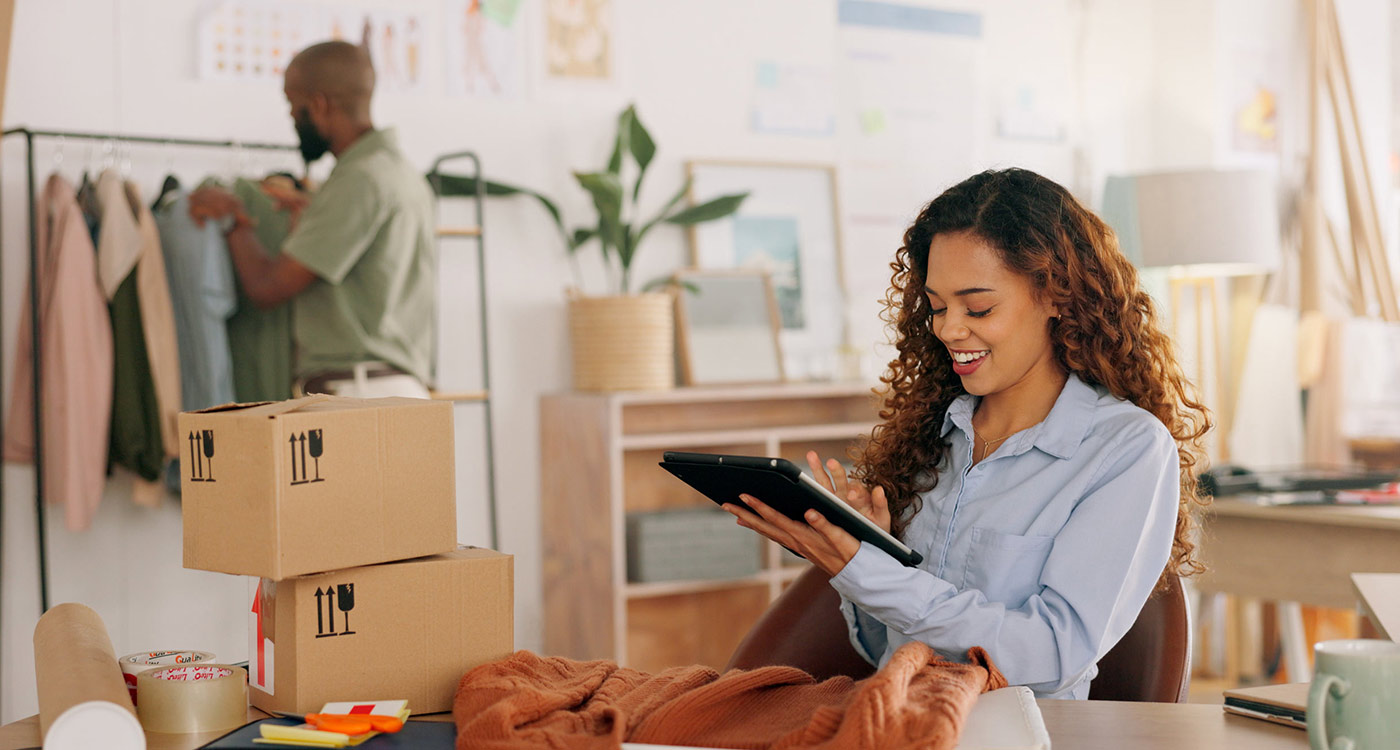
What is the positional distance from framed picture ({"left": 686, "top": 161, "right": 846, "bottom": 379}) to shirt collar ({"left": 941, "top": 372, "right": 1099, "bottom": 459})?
7.43ft

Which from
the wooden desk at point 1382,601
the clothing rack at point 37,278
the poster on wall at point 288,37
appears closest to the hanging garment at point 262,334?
the clothing rack at point 37,278

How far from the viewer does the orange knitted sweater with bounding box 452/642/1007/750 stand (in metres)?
1.04

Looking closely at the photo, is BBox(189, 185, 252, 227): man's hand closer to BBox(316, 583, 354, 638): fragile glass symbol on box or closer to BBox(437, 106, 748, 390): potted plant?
BBox(437, 106, 748, 390): potted plant

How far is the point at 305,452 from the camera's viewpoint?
1211mm

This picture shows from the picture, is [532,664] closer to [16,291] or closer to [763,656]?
[763,656]

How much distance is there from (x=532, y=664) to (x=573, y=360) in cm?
241

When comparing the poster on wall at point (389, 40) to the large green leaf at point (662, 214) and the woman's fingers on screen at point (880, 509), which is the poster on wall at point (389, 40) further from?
the woman's fingers on screen at point (880, 509)

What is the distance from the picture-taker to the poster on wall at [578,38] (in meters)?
3.74

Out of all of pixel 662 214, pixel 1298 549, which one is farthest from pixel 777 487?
pixel 662 214

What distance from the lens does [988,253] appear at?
166 centimetres

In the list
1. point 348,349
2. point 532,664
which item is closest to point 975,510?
point 532,664

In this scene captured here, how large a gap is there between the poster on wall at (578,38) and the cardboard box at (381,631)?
267cm

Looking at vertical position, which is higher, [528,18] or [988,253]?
[528,18]

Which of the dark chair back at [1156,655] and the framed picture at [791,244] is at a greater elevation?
the framed picture at [791,244]
